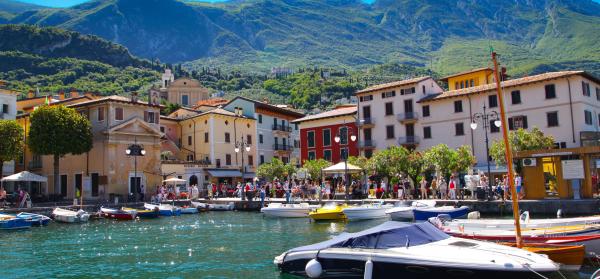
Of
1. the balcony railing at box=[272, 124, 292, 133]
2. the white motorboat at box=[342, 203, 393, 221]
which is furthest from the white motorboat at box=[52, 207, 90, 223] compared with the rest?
the balcony railing at box=[272, 124, 292, 133]

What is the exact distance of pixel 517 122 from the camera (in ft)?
162

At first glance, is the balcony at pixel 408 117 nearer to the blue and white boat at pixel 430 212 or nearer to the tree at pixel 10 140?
the blue and white boat at pixel 430 212

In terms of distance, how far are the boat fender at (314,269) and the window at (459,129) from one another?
42709 millimetres

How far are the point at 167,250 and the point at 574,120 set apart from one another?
38.3m

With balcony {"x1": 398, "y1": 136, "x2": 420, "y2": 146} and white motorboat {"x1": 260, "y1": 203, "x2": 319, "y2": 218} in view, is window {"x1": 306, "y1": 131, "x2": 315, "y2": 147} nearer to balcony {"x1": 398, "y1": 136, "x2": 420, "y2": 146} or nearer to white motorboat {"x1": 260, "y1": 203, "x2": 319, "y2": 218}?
balcony {"x1": 398, "y1": 136, "x2": 420, "y2": 146}

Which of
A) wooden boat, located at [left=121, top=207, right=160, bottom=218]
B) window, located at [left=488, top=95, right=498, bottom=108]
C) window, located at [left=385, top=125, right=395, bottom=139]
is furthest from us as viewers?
window, located at [left=385, top=125, right=395, bottom=139]

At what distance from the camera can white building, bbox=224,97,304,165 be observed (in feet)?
236

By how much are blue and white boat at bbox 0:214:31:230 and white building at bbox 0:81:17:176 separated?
72.7ft

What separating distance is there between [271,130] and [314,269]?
61.4 m

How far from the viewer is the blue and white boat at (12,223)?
1224 inches

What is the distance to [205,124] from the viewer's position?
66.1m

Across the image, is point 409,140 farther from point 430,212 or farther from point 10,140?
point 10,140

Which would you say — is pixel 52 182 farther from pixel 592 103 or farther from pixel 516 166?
pixel 592 103

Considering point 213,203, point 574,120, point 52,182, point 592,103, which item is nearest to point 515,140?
point 574,120
